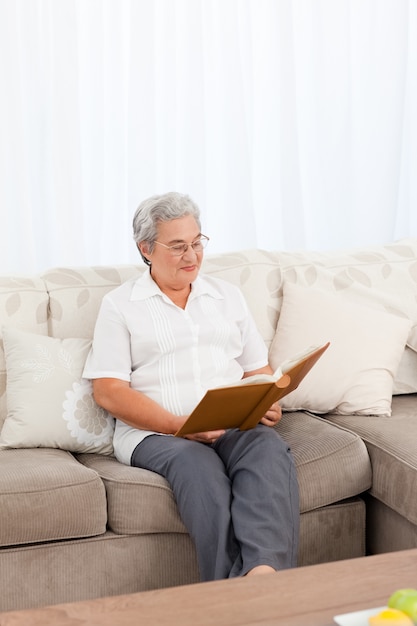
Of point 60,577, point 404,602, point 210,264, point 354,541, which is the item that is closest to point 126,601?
point 404,602

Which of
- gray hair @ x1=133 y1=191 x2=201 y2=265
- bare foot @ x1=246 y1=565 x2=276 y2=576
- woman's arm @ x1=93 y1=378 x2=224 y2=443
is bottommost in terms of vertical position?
bare foot @ x1=246 y1=565 x2=276 y2=576

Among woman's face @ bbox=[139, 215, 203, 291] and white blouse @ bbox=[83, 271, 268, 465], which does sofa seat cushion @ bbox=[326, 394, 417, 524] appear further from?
woman's face @ bbox=[139, 215, 203, 291]

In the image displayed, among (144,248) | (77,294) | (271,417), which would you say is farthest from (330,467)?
(77,294)

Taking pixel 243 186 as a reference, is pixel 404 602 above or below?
below

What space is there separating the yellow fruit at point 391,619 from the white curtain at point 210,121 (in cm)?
238

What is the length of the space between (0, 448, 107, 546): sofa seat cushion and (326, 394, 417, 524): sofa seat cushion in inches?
28.8

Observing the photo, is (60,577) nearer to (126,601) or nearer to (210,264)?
(126,601)

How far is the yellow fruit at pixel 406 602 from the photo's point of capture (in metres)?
1.31

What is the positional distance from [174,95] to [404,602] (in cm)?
263

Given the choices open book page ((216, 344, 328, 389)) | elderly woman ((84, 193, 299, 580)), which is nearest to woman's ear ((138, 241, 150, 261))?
elderly woman ((84, 193, 299, 580))

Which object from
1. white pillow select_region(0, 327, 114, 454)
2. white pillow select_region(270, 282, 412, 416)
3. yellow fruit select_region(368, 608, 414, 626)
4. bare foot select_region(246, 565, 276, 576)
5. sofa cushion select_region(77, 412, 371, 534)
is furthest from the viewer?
white pillow select_region(270, 282, 412, 416)

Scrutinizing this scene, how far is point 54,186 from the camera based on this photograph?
11.2ft

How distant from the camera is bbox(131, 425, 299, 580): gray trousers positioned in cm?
210

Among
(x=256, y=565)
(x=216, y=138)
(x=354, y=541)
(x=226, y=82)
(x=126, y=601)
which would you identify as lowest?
(x=354, y=541)
